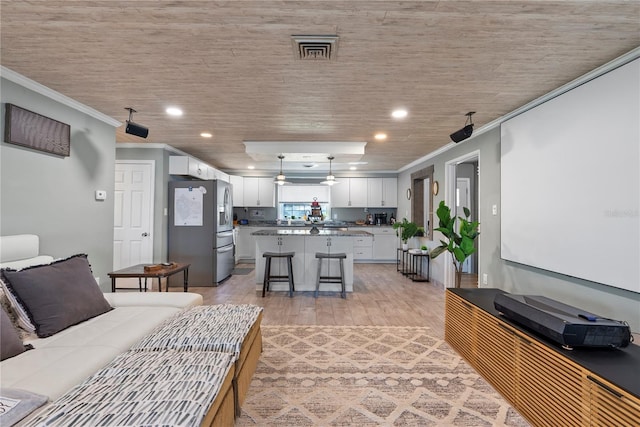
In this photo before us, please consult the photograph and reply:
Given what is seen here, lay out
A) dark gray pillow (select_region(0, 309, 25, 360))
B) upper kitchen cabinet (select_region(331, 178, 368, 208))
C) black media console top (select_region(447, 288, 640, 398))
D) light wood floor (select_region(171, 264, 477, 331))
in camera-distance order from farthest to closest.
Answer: upper kitchen cabinet (select_region(331, 178, 368, 208)) < light wood floor (select_region(171, 264, 477, 331)) < dark gray pillow (select_region(0, 309, 25, 360)) < black media console top (select_region(447, 288, 640, 398))

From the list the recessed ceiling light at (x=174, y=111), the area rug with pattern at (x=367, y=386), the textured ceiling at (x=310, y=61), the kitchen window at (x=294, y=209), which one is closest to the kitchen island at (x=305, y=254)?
the area rug with pattern at (x=367, y=386)

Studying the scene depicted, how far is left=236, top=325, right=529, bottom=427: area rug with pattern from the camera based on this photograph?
5.83 feet

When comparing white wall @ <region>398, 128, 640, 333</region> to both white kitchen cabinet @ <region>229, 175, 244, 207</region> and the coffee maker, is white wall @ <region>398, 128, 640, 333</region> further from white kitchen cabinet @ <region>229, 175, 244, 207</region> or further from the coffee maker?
white kitchen cabinet @ <region>229, 175, 244, 207</region>

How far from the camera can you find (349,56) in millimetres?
2102

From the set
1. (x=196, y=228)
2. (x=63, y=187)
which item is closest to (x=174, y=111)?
(x=63, y=187)

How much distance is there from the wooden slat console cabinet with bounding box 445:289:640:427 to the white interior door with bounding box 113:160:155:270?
15.6 feet

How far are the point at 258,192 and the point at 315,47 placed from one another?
6026 mm

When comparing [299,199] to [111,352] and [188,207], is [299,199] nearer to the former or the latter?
[188,207]

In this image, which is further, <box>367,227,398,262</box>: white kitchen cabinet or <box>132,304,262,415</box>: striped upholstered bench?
<box>367,227,398,262</box>: white kitchen cabinet

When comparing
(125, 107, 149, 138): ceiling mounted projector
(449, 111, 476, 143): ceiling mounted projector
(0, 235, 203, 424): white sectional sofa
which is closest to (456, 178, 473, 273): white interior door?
(449, 111, 476, 143): ceiling mounted projector

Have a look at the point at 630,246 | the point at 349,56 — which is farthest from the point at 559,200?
the point at 349,56

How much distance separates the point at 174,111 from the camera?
3266 mm

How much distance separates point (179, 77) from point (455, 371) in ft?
10.8

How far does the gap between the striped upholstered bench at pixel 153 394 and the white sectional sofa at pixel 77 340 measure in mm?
156
